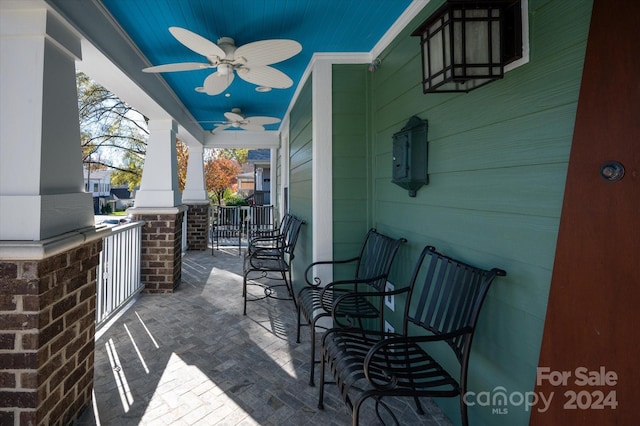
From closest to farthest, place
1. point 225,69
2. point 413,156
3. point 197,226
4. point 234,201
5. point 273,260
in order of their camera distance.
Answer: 1. point 413,156
2. point 225,69
3. point 273,260
4. point 197,226
5. point 234,201

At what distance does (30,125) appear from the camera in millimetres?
1508

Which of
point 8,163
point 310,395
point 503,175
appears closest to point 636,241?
point 503,175

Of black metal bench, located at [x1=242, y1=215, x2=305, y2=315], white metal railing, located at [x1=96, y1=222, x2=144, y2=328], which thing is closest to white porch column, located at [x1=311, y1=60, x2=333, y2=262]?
black metal bench, located at [x1=242, y1=215, x2=305, y2=315]

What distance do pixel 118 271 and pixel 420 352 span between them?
121 inches

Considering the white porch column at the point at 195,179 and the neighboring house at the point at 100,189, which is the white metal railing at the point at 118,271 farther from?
the neighboring house at the point at 100,189

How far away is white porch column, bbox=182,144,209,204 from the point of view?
6949 millimetres

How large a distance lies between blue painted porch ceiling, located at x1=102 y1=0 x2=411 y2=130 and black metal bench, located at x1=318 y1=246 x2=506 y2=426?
174cm

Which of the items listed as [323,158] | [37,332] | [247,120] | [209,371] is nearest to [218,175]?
[247,120]

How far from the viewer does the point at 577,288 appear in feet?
3.51

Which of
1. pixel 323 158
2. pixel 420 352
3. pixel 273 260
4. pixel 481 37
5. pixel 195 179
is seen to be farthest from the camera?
pixel 195 179

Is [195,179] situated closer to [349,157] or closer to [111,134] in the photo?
[349,157]

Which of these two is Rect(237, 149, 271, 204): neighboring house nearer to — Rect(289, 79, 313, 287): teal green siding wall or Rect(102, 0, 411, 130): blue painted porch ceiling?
Rect(289, 79, 313, 287): teal green siding wall

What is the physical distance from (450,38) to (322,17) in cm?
128

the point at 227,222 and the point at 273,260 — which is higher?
the point at 227,222
